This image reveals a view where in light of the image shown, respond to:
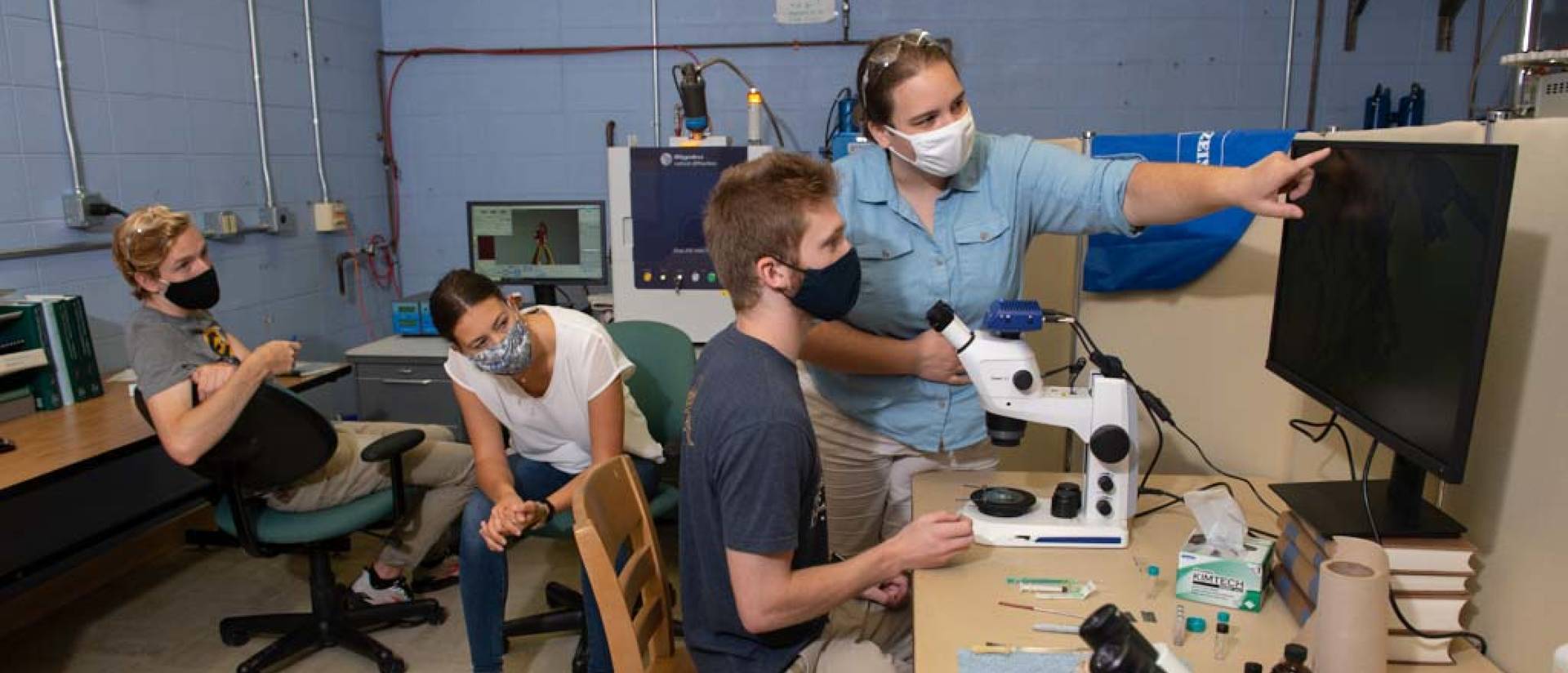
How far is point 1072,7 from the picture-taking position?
12.2 feet

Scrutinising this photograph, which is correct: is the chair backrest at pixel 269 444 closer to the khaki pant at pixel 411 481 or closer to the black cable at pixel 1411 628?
the khaki pant at pixel 411 481

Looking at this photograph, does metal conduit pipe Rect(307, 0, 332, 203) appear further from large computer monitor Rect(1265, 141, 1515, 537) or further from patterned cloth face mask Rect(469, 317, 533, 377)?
large computer monitor Rect(1265, 141, 1515, 537)

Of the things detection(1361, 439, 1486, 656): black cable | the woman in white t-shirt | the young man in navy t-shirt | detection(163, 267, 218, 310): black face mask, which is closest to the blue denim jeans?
the woman in white t-shirt

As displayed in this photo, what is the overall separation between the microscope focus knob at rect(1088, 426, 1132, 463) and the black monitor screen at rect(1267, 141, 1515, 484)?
261mm

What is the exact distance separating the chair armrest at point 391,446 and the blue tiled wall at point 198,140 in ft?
3.89

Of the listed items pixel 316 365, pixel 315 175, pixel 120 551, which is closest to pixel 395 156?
pixel 315 175

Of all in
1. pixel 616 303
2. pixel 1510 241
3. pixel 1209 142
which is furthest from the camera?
pixel 616 303

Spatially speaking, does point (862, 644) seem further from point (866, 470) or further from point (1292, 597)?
point (1292, 597)

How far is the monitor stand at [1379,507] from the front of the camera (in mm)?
1096

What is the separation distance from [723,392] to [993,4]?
3001 millimetres

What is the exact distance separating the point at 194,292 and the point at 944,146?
69.9 inches

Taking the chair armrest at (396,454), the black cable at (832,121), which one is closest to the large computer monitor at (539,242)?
the black cable at (832,121)

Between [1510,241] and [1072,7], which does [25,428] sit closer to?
[1510,241]

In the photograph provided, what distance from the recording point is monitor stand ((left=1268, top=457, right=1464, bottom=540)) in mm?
1096
